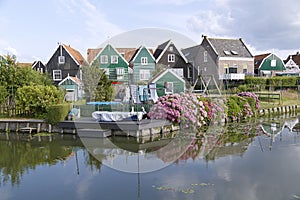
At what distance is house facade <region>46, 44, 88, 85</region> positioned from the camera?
3017 cm

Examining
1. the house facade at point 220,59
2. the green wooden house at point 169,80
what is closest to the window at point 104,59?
the green wooden house at point 169,80

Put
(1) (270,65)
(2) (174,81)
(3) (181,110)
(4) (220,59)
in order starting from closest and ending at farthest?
(3) (181,110), (2) (174,81), (4) (220,59), (1) (270,65)

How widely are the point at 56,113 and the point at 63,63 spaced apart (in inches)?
725

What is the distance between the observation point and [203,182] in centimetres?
633

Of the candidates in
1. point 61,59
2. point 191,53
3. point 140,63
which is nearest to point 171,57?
point 191,53

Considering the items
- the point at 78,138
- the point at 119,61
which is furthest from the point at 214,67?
the point at 78,138

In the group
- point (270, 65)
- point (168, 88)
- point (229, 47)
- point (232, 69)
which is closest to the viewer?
point (168, 88)

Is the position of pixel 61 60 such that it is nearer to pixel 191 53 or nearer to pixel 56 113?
pixel 191 53

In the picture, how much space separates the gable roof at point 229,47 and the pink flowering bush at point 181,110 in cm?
1926

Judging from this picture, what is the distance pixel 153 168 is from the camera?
299 inches

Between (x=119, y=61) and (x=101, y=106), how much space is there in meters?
14.4

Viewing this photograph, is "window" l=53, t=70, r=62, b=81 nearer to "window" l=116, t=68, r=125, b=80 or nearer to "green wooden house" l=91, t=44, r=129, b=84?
"green wooden house" l=91, t=44, r=129, b=84

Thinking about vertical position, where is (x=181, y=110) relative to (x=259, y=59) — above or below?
below

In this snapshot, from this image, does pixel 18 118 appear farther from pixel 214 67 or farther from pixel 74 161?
pixel 214 67
